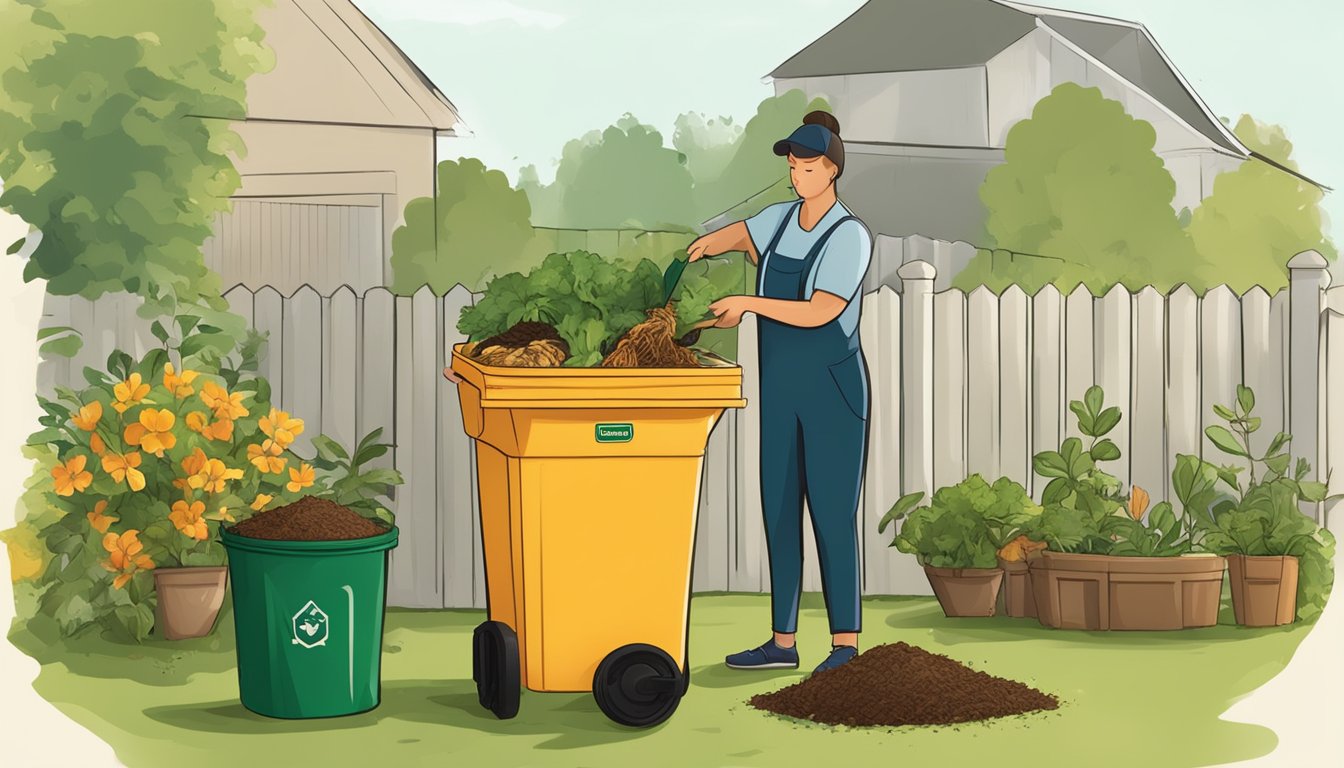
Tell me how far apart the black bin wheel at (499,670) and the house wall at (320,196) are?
719 cm

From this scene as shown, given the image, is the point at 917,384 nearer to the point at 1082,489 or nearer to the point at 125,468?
the point at 1082,489

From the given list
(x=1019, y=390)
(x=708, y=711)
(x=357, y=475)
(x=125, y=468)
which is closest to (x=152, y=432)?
(x=125, y=468)

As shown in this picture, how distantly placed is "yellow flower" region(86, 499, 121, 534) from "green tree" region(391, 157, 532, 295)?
6849 millimetres

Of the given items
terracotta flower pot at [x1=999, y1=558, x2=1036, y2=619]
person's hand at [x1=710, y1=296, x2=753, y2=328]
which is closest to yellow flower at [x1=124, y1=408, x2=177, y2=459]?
person's hand at [x1=710, y1=296, x2=753, y2=328]

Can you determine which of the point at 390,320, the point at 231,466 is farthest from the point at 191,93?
the point at 231,466

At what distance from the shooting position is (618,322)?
15.0ft

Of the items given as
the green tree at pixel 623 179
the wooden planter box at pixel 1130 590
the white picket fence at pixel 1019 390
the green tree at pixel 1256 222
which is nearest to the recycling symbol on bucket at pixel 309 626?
the white picket fence at pixel 1019 390

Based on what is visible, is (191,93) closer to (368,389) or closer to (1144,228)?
(368,389)

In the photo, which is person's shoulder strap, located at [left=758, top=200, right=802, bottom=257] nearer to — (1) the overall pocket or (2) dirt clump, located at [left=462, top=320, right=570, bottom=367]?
(1) the overall pocket

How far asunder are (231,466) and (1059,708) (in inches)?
130

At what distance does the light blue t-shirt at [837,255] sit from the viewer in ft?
16.0

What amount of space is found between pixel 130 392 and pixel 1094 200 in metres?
11.0

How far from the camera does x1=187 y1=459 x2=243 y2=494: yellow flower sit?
216 inches

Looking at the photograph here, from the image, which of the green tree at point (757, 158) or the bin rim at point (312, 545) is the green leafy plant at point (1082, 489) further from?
the green tree at point (757, 158)
